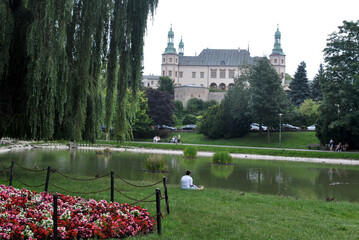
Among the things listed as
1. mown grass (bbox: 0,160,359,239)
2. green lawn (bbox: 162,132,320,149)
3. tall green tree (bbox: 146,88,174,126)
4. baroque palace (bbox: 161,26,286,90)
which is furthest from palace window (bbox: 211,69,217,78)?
mown grass (bbox: 0,160,359,239)

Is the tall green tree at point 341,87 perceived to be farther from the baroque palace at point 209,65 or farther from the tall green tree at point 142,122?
the baroque palace at point 209,65

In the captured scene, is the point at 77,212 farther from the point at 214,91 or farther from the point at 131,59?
the point at 214,91

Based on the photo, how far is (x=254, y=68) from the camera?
44125 millimetres

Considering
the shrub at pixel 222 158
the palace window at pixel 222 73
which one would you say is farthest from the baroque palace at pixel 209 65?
the shrub at pixel 222 158

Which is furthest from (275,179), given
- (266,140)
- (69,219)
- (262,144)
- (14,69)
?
(266,140)

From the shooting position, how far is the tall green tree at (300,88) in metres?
62.4

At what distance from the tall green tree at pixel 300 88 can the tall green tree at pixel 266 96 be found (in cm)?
2108

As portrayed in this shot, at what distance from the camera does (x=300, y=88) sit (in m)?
63.5

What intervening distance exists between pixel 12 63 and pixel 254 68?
1439 inches

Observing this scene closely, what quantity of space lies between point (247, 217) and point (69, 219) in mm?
3639

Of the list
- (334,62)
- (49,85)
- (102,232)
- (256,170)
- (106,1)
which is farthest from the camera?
(334,62)

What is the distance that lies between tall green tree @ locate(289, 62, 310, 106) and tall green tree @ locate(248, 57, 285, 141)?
21.1 m

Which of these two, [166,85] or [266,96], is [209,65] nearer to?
[166,85]

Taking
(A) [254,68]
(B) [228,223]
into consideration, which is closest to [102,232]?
(B) [228,223]
